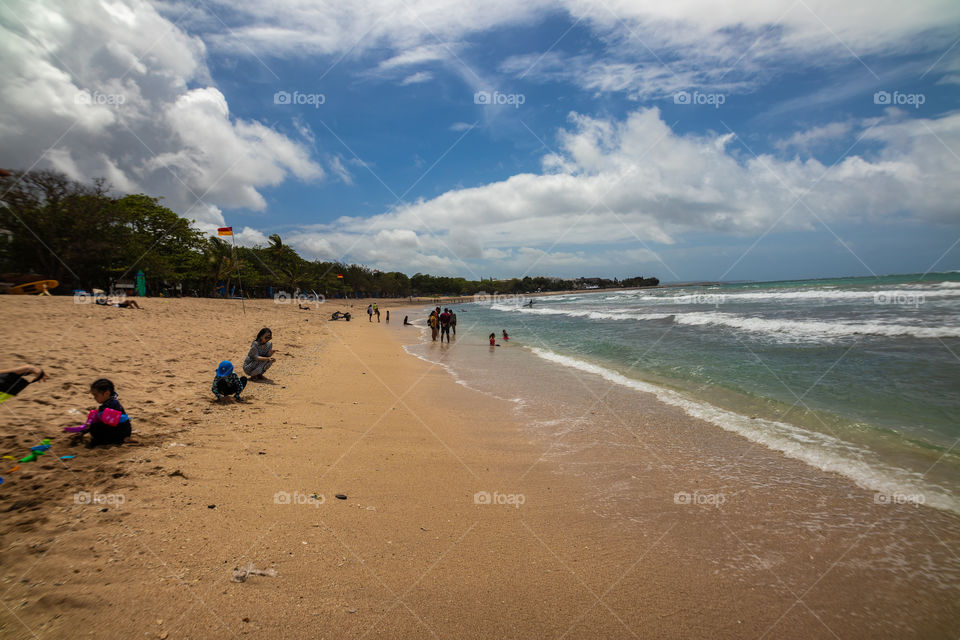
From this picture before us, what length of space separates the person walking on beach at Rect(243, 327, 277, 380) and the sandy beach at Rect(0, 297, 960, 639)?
268 centimetres

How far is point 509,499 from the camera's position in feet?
15.5

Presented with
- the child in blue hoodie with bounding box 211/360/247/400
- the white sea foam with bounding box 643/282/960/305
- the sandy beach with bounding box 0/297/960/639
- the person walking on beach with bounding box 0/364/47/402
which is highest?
the white sea foam with bounding box 643/282/960/305

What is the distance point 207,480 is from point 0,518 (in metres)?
1.51

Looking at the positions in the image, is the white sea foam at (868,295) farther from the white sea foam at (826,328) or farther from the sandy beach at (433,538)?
the sandy beach at (433,538)

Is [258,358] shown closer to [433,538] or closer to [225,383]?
[225,383]

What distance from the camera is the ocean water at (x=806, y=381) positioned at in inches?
236

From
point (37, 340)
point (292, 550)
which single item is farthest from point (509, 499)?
point (37, 340)

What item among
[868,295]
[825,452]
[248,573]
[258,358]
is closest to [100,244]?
[258,358]

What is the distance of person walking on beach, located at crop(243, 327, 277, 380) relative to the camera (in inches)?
378

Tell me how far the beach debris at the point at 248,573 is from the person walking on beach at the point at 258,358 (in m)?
7.13

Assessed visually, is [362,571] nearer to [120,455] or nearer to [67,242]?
[120,455]

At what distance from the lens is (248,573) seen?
312 cm

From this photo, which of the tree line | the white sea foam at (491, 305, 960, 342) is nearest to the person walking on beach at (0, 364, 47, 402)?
the white sea foam at (491, 305, 960, 342)

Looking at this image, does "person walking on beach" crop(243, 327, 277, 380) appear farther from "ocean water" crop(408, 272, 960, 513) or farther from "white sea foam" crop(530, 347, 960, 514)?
Answer: "white sea foam" crop(530, 347, 960, 514)
